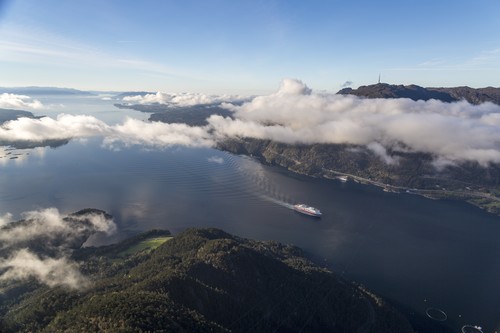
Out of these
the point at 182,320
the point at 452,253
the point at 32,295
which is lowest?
Answer: the point at 452,253

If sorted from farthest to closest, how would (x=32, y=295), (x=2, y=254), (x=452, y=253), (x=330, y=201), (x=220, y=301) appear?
(x=330, y=201), (x=452, y=253), (x=2, y=254), (x=32, y=295), (x=220, y=301)

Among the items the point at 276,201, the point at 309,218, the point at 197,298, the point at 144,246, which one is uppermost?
the point at 197,298

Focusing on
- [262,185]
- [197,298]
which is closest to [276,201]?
[262,185]

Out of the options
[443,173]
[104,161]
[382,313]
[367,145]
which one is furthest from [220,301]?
[367,145]

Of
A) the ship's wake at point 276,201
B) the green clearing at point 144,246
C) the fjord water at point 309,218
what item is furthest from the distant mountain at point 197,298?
the ship's wake at point 276,201

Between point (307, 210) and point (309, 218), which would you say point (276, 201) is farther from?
point (309, 218)

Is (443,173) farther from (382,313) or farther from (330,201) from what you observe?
(382,313)

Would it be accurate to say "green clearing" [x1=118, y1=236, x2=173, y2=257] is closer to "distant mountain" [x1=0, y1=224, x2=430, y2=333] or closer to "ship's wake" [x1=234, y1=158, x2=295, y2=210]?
"distant mountain" [x1=0, y1=224, x2=430, y2=333]
